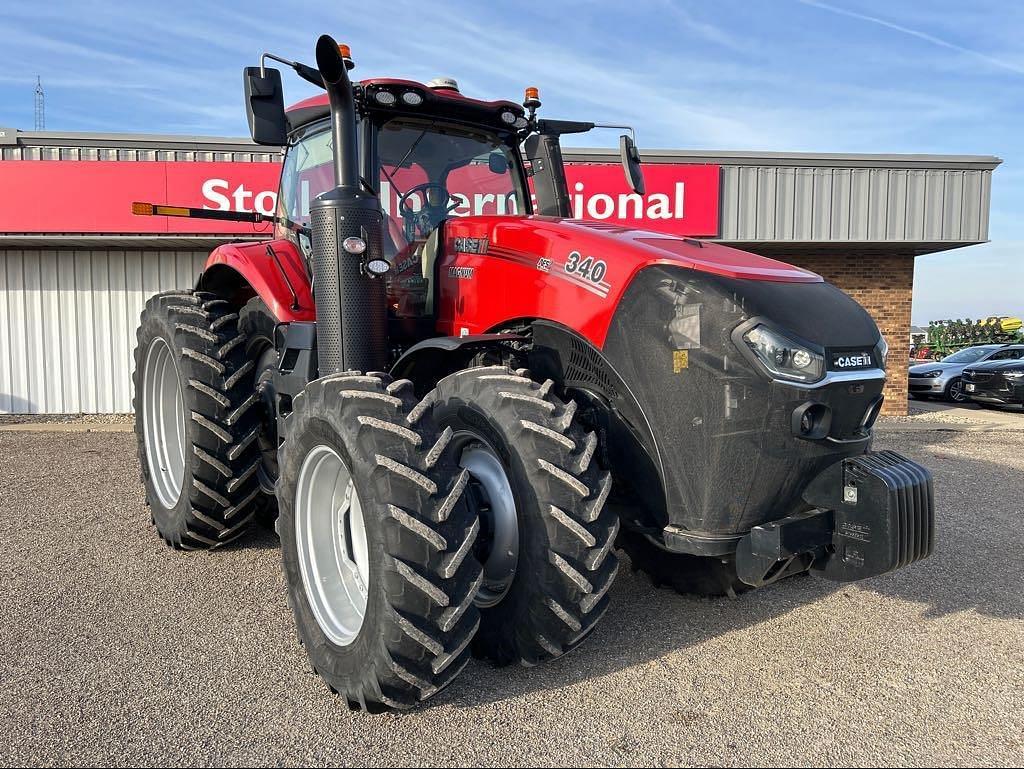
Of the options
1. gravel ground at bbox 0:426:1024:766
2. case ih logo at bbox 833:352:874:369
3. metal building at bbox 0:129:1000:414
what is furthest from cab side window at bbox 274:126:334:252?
metal building at bbox 0:129:1000:414

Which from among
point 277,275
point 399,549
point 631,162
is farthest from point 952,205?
point 399,549

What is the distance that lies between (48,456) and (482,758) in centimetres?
710

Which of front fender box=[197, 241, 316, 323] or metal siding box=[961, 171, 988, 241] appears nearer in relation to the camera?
front fender box=[197, 241, 316, 323]

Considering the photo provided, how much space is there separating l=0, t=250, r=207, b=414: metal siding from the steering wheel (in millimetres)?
8095

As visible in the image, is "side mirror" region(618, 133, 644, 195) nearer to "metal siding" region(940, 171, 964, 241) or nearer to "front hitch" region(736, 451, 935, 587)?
"front hitch" region(736, 451, 935, 587)

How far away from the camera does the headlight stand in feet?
8.63

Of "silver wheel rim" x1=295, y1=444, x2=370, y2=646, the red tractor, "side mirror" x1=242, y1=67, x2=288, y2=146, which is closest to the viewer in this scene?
the red tractor

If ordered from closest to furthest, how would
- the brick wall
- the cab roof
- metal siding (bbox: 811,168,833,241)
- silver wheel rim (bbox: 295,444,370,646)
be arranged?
1. silver wheel rim (bbox: 295,444,370,646)
2. the cab roof
3. metal siding (bbox: 811,168,833,241)
4. the brick wall

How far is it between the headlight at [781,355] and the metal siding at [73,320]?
9959mm

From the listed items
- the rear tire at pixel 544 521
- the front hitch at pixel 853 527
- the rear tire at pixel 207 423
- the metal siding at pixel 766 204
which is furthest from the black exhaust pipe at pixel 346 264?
the metal siding at pixel 766 204

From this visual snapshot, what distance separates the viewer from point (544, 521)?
2.70 m

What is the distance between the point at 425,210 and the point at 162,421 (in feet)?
8.21

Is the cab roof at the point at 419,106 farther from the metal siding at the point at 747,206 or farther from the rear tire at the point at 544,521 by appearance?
the metal siding at the point at 747,206

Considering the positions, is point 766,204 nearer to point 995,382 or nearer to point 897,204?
point 897,204
